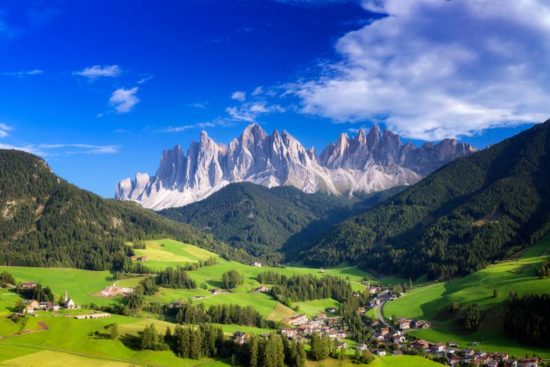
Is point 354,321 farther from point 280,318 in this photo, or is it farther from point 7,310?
point 7,310

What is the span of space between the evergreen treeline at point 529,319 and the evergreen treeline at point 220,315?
67936 mm

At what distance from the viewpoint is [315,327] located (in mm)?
157000

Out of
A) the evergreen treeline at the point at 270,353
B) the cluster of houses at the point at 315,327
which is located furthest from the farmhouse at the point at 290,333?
the evergreen treeline at the point at 270,353

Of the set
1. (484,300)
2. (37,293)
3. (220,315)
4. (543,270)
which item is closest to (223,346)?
(220,315)

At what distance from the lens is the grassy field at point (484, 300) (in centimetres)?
13138

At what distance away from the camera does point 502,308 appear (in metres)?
140

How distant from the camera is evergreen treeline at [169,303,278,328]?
15350cm

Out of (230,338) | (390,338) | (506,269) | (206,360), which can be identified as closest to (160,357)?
(206,360)

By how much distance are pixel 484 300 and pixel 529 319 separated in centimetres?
2800

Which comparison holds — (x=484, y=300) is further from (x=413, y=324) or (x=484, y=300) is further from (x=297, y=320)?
(x=297, y=320)

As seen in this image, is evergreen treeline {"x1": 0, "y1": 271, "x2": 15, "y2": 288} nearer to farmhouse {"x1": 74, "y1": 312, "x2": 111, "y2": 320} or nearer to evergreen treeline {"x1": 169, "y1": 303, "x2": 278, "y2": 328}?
farmhouse {"x1": 74, "y1": 312, "x2": 111, "y2": 320}

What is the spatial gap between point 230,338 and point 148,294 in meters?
69.9

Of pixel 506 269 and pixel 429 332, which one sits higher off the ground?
pixel 506 269

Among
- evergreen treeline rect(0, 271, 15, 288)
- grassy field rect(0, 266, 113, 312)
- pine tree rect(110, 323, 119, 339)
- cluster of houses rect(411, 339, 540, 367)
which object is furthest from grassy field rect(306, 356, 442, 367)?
evergreen treeline rect(0, 271, 15, 288)
